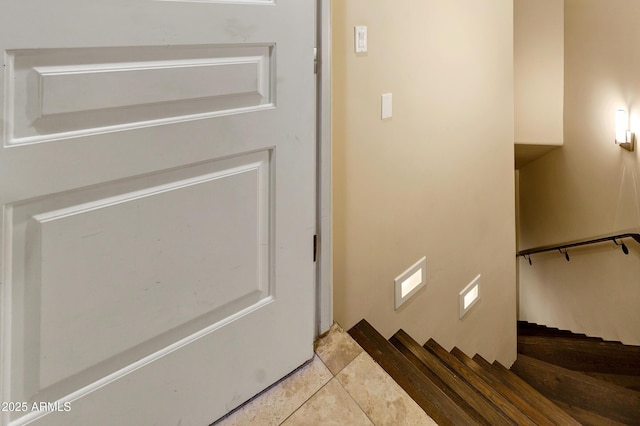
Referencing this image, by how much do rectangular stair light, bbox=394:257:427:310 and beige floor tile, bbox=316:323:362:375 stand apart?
0.55 meters

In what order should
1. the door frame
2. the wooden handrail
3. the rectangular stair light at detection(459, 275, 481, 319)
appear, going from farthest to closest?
the wooden handrail, the rectangular stair light at detection(459, 275, 481, 319), the door frame

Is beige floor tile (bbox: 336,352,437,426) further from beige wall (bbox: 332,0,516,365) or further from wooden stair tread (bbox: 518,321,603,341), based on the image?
wooden stair tread (bbox: 518,321,603,341)

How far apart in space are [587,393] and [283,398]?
2.22 meters

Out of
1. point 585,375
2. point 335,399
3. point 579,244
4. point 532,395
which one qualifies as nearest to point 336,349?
point 335,399

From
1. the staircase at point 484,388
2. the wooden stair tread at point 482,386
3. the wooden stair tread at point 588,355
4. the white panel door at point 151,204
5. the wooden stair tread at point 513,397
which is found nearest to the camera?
the white panel door at point 151,204

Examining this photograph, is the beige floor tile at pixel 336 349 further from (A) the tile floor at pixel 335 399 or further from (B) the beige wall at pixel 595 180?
(B) the beige wall at pixel 595 180

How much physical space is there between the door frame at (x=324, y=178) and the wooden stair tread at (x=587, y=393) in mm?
1887

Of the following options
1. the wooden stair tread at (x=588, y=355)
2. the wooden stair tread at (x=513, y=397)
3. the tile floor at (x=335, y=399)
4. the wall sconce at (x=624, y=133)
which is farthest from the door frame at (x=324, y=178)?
the wall sconce at (x=624, y=133)

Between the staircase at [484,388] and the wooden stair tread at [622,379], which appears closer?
the staircase at [484,388]

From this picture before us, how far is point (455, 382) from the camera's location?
1.90 metres

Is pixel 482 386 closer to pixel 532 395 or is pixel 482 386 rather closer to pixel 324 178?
pixel 532 395

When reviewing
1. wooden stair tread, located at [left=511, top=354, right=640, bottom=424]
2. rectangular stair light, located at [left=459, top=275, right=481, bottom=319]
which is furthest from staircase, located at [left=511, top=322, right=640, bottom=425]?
rectangular stair light, located at [left=459, top=275, right=481, bottom=319]

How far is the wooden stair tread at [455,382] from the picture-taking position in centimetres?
173

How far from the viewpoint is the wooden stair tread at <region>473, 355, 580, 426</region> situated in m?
2.14
